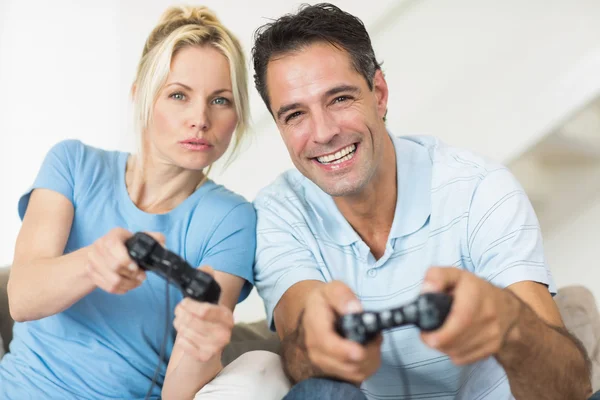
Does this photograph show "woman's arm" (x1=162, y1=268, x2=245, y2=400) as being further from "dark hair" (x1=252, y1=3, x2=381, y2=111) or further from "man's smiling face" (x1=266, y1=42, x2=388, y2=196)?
"dark hair" (x1=252, y1=3, x2=381, y2=111)

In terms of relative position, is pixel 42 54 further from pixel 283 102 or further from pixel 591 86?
pixel 591 86

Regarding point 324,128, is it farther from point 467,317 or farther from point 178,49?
point 467,317

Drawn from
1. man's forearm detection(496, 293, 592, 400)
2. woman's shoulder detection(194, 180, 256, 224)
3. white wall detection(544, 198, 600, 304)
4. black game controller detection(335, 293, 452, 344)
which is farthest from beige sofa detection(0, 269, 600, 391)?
white wall detection(544, 198, 600, 304)

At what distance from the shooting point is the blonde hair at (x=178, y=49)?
5.27ft

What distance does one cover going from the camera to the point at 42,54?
9.43 ft

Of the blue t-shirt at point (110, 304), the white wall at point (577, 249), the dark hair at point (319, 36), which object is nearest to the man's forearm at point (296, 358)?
the blue t-shirt at point (110, 304)

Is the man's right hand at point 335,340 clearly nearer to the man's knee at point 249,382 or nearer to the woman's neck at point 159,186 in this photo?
the man's knee at point 249,382

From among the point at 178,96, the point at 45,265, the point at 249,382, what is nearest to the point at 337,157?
the point at 178,96

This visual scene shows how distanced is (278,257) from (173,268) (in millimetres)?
498

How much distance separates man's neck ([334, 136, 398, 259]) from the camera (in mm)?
1618

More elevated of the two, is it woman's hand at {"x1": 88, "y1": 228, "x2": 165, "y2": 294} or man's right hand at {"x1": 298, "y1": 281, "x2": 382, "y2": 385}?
woman's hand at {"x1": 88, "y1": 228, "x2": 165, "y2": 294}

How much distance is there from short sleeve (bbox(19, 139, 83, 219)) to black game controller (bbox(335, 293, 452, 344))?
33.3 inches

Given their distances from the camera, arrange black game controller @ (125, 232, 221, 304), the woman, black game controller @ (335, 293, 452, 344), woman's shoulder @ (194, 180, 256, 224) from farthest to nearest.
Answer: woman's shoulder @ (194, 180, 256, 224) < the woman < black game controller @ (125, 232, 221, 304) < black game controller @ (335, 293, 452, 344)

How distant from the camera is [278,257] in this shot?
159 centimetres
